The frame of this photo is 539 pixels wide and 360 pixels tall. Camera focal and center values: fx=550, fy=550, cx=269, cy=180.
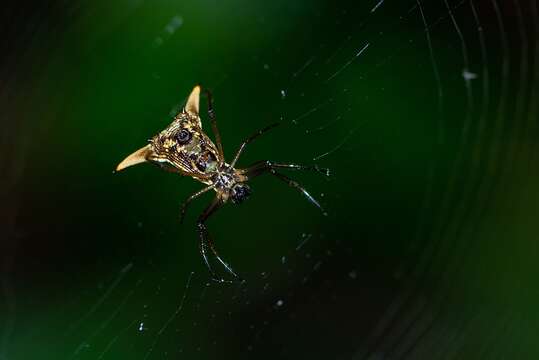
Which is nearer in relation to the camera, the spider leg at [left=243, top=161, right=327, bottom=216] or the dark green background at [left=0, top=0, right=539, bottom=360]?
the spider leg at [left=243, top=161, right=327, bottom=216]


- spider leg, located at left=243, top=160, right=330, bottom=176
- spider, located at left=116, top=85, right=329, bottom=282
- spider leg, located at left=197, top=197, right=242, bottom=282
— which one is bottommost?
spider leg, located at left=197, top=197, right=242, bottom=282

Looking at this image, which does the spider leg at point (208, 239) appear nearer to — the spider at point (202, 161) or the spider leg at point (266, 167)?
the spider at point (202, 161)

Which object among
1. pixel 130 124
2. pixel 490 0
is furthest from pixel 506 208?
pixel 130 124

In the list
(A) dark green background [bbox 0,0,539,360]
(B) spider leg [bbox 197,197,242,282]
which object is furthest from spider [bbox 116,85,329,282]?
(A) dark green background [bbox 0,0,539,360]

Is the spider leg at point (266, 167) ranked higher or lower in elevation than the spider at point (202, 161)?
higher

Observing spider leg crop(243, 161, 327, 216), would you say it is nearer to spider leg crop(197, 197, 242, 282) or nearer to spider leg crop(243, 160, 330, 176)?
spider leg crop(243, 160, 330, 176)

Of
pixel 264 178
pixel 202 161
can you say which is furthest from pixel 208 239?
pixel 264 178

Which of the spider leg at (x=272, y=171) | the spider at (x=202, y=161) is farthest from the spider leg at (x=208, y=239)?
the spider leg at (x=272, y=171)

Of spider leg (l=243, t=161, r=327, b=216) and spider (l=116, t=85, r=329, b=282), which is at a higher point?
spider leg (l=243, t=161, r=327, b=216)
